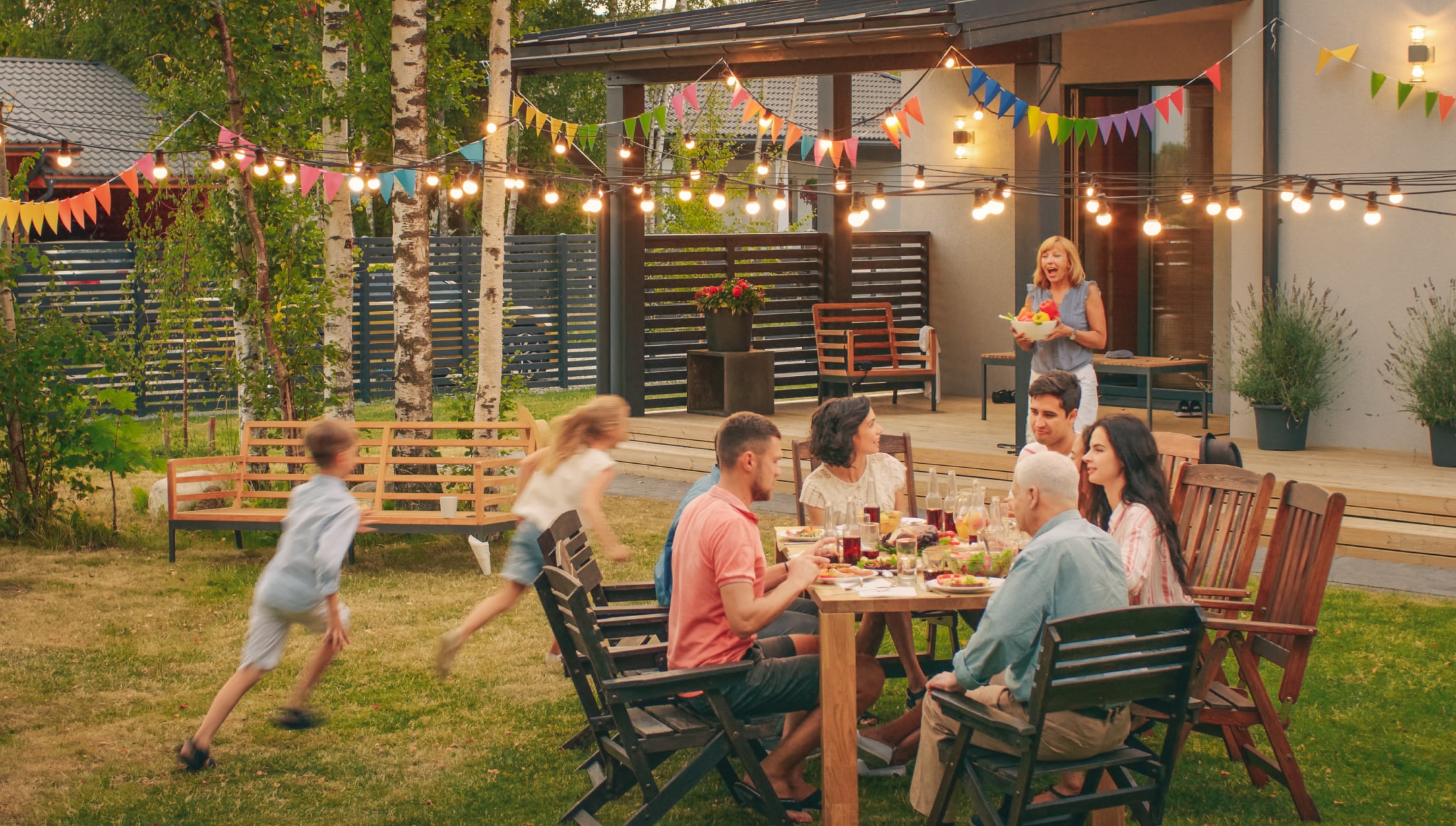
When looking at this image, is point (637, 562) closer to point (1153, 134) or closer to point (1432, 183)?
point (1432, 183)

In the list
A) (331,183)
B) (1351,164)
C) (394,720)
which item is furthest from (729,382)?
(394,720)

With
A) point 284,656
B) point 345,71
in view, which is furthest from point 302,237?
point 284,656

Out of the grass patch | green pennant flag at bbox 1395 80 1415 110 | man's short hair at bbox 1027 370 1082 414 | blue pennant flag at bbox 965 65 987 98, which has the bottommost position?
the grass patch

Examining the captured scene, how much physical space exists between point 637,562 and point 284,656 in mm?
2501

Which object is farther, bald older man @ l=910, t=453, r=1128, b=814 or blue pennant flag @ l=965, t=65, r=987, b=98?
blue pennant flag @ l=965, t=65, r=987, b=98

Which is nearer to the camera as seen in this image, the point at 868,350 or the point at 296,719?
the point at 296,719

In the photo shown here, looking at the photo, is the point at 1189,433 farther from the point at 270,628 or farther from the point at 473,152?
the point at 270,628

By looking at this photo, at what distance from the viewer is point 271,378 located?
951 cm

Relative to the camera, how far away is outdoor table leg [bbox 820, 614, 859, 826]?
14.1 feet

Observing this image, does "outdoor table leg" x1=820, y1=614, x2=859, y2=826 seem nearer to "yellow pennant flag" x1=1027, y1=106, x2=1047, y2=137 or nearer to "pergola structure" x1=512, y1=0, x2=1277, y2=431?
"pergola structure" x1=512, y1=0, x2=1277, y2=431

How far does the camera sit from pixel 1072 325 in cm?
760

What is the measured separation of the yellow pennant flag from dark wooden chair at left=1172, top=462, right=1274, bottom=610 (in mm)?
4135

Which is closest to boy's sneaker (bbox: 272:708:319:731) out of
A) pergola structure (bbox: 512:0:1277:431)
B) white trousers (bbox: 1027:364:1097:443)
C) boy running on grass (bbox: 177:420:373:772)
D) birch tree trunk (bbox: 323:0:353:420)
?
boy running on grass (bbox: 177:420:373:772)

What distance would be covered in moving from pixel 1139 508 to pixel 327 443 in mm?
2918
